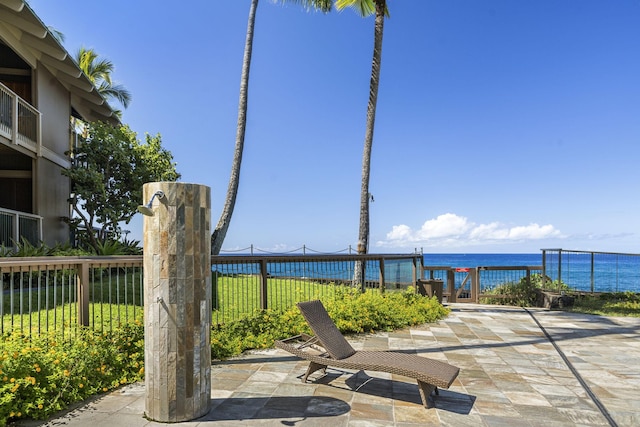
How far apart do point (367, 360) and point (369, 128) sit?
900 cm

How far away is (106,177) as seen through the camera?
49.7 ft

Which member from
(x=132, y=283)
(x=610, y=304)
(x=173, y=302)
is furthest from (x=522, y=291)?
A: (x=173, y=302)

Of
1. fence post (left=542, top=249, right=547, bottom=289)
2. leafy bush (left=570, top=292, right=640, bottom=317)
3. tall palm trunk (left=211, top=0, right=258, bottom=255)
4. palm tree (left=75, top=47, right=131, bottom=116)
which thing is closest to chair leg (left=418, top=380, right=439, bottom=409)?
leafy bush (left=570, top=292, right=640, bottom=317)

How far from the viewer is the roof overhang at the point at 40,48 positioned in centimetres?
1095

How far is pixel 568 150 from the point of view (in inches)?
1139

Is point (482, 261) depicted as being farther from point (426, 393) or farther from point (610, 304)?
point (426, 393)

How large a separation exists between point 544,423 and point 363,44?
1843cm

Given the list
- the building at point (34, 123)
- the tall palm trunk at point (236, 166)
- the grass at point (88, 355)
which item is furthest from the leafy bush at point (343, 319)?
the building at point (34, 123)

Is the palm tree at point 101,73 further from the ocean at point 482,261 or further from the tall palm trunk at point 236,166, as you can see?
the ocean at point 482,261

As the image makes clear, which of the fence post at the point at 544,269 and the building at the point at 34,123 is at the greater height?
the building at the point at 34,123

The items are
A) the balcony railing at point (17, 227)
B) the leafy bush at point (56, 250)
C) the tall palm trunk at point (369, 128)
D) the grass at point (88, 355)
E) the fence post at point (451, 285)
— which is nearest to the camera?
the grass at point (88, 355)

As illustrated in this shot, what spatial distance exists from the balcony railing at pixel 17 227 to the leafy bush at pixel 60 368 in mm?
7898

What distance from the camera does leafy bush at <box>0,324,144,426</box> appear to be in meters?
3.39

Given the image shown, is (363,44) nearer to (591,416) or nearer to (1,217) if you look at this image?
(1,217)
